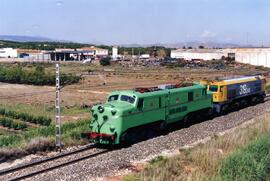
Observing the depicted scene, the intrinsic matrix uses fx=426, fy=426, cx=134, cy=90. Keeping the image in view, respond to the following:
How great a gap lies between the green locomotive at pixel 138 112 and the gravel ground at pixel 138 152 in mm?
678

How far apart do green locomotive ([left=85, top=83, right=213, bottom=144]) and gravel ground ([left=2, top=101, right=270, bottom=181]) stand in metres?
0.68

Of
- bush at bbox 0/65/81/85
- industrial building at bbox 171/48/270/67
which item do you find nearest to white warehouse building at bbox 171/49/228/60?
industrial building at bbox 171/48/270/67

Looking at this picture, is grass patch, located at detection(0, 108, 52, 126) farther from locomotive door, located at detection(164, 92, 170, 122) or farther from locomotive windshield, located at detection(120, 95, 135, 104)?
locomotive windshield, located at detection(120, 95, 135, 104)

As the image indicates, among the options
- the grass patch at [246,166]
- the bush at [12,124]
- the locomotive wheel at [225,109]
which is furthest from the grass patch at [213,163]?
the bush at [12,124]

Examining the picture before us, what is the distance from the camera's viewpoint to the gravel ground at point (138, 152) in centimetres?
1513

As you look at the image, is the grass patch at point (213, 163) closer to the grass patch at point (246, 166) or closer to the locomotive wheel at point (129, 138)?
the grass patch at point (246, 166)

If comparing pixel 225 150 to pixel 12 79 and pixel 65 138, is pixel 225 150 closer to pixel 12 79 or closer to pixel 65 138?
pixel 65 138

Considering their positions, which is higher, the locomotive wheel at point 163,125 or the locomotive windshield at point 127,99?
the locomotive windshield at point 127,99

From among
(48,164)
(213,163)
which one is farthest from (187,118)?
(48,164)

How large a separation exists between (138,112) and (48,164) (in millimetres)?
5272

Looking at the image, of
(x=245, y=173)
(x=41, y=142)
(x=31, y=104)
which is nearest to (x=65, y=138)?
(x=41, y=142)

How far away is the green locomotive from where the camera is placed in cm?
1877

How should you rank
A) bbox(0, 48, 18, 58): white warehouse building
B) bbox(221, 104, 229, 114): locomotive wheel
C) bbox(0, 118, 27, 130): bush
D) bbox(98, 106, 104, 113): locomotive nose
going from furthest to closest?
bbox(0, 48, 18, 58): white warehouse building → bbox(0, 118, 27, 130): bush → bbox(221, 104, 229, 114): locomotive wheel → bbox(98, 106, 104, 113): locomotive nose

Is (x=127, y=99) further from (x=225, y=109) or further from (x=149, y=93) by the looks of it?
(x=225, y=109)
